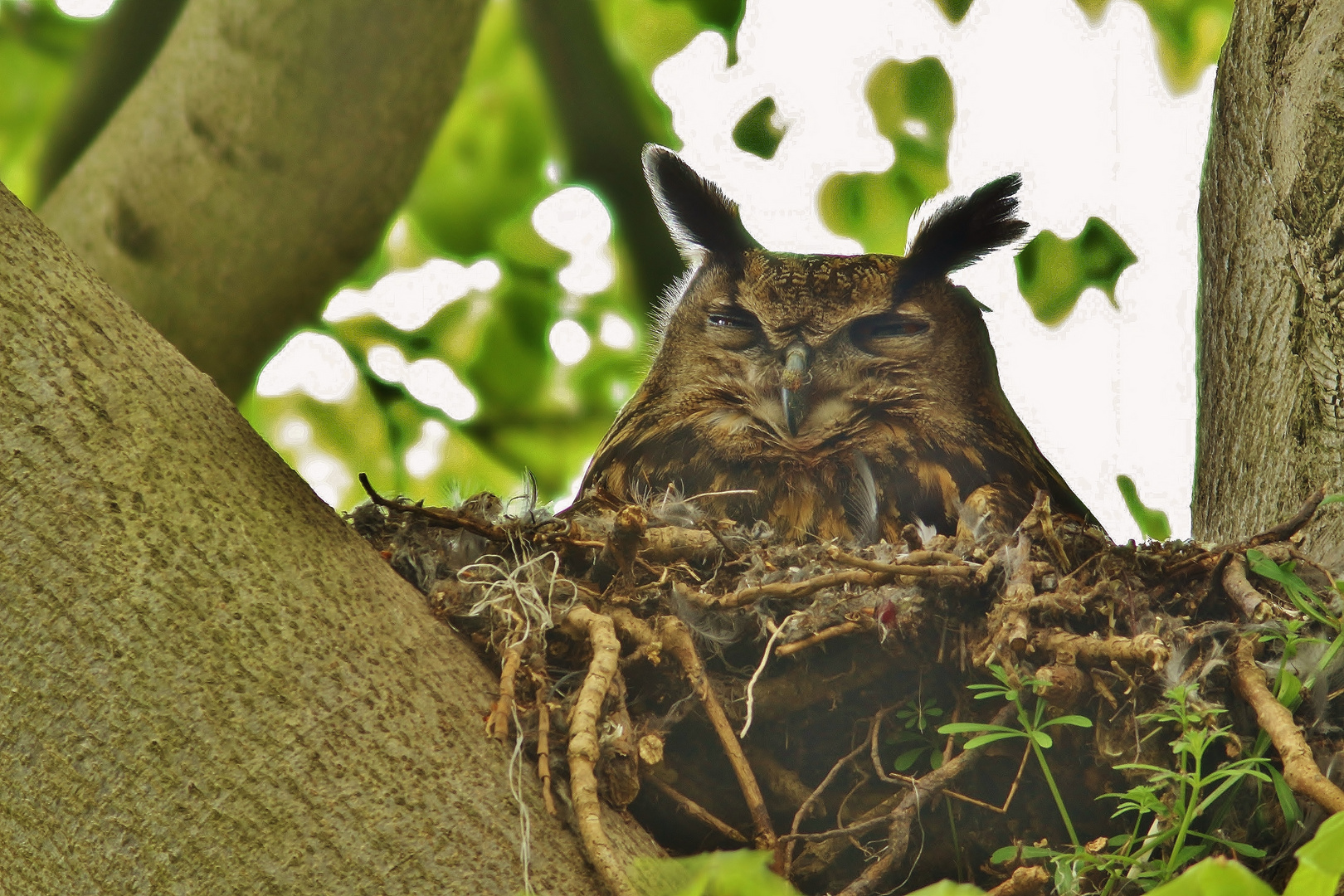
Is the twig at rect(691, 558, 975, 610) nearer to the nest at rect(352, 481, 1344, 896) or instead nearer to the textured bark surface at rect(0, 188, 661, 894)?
the nest at rect(352, 481, 1344, 896)

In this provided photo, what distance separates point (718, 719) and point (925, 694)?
0.27m

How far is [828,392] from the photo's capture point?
7.95 feet

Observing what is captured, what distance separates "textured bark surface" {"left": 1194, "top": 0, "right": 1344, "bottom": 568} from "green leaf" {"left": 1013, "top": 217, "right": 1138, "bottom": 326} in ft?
0.78

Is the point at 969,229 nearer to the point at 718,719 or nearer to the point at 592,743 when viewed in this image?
the point at 718,719

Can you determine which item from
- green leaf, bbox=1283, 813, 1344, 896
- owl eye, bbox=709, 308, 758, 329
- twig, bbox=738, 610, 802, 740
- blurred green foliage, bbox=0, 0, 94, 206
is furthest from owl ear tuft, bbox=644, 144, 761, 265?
green leaf, bbox=1283, 813, 1344, 896

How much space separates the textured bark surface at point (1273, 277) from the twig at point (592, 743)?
3.46ft

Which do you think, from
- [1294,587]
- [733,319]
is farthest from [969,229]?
[1294,587]

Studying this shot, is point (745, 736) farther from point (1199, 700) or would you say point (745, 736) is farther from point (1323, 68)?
point (1323, 68)

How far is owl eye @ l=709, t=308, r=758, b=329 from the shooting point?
2631 mm

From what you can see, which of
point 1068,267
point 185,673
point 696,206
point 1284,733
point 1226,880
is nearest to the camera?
point 1226,880

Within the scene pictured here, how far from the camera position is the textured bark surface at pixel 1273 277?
177cm

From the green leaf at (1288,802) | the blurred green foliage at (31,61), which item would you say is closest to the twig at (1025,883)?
the green leaf at (1288,802)

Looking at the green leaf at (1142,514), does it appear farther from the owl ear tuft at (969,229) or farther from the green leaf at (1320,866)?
the green leaf at (1320,866)

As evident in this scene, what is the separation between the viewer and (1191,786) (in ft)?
4.19
